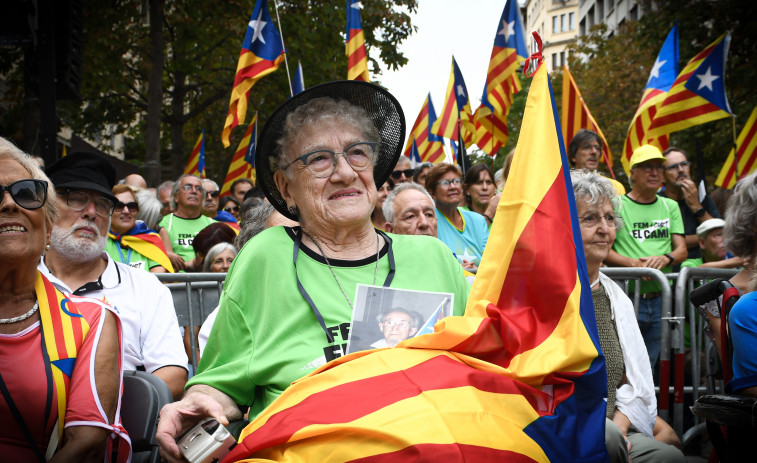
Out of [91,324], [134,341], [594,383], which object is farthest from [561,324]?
[134,341]

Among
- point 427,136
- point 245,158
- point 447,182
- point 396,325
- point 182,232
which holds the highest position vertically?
point 427,136

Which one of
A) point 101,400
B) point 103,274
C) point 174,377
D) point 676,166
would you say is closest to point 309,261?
point 101,400

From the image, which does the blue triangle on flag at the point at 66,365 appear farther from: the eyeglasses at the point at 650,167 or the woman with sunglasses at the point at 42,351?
the eyeglasses at the point at 650,167

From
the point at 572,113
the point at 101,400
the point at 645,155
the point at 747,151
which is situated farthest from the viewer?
the point at 747,151

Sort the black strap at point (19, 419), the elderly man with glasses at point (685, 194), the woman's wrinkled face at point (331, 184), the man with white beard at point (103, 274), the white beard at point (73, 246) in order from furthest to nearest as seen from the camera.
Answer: the elderly man with glasses at point (685, 194)
the white beard at point (73, 246)
the man with white beard at point (103, 274)
the woman's wrinkled face at point (331, 184)
the black strap at point (19, 419)

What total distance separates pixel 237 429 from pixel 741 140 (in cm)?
898

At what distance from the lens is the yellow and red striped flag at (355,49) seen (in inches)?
321

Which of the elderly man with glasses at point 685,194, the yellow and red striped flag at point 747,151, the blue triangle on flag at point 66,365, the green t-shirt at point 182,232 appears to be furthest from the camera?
the yellow and red striped flag at point 747,151

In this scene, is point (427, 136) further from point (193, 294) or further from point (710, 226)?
point (193, 294)

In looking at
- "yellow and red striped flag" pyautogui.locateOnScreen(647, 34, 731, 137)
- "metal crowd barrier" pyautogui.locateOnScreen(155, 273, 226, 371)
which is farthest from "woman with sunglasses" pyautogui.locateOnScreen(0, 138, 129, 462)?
"yellow and red striped flag" pyautogui.locateOnScreen(647, 34, 731, 137)

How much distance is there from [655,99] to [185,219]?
19.5 ft

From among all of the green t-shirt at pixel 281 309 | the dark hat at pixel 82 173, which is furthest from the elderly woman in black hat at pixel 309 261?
the dark hat at pixel 82 173

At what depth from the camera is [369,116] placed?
316cm

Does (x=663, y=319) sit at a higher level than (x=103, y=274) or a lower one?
lower
